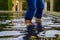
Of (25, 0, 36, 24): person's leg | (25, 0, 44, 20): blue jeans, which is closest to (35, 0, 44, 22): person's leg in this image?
(25, 0, 44, 20): blue jeans

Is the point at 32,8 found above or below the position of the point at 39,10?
above

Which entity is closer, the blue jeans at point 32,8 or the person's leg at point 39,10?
the blue jeans at point 32,8

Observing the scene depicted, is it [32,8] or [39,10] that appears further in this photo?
[39,10]

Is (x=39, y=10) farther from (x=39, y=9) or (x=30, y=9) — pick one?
(x=30, y=9)

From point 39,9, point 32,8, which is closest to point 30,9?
point 32,8

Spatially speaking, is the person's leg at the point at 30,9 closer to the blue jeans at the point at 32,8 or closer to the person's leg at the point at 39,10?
the blue jeans at the point at 32,8

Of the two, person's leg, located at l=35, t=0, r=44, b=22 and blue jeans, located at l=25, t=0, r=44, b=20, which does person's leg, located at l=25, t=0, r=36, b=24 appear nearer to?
blue jeans, located at l=25, t=0, r=44, b=20

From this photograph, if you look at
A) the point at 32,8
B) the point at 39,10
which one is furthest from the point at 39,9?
the point at 32,8

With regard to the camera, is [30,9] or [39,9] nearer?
[30,9]

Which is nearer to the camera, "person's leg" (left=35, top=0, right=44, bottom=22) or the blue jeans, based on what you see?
the blue jeans

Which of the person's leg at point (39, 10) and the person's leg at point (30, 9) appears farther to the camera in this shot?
the person's leg at point (39, 10)

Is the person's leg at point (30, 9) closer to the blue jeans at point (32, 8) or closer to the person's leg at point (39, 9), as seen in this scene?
the blue jeans at point (32, 8)

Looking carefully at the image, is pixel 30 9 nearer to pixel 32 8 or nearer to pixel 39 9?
pixel 32 8

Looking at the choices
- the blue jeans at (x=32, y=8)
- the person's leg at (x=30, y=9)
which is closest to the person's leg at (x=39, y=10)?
the blue jeans at (x=32, y=8)
